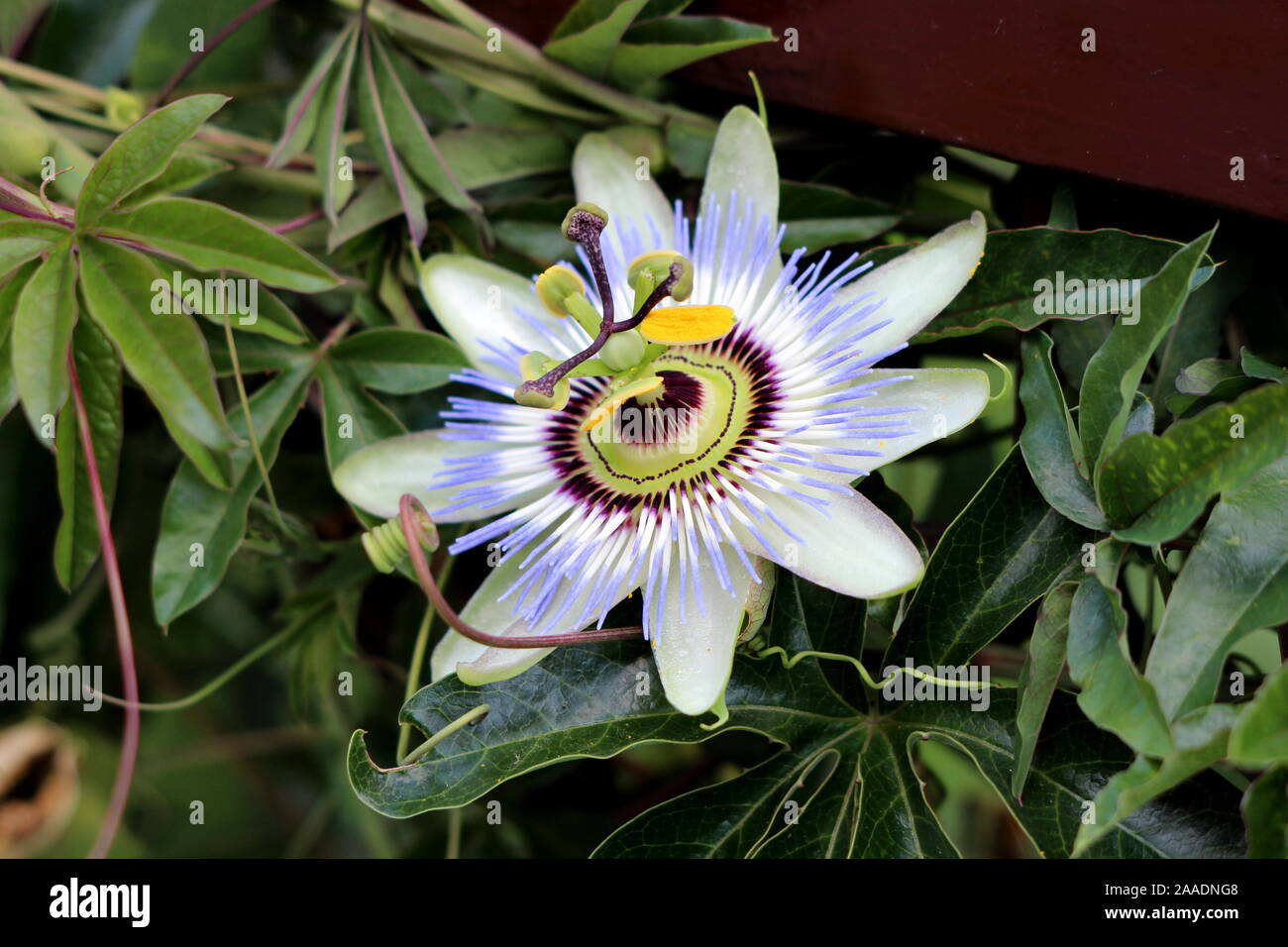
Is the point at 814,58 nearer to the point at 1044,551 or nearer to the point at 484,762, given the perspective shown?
the point at 1044,551

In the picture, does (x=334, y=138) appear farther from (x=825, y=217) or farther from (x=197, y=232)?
(x=825, y=217)

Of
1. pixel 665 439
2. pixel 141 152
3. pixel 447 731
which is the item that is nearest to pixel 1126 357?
pixel 665 439

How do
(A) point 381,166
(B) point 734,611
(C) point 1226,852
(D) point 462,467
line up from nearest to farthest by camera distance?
(C) point 1226,852, (B) point 734,611, (D) point 462,467, (A) point 381,166

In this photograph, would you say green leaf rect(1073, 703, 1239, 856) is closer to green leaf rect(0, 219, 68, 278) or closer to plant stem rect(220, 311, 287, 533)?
plant stem rect(220, 311, 287, 533)

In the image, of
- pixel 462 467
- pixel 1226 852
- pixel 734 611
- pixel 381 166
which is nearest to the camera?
pixel 1226 852

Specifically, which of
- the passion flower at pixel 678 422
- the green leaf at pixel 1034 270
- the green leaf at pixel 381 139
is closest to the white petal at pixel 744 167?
the passion flower at pixel 678 422

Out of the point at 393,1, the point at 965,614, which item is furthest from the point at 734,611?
the point at 393,1
